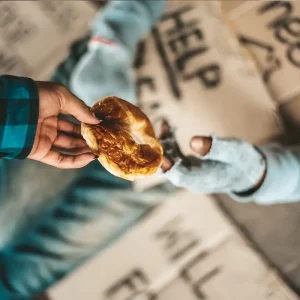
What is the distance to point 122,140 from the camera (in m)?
0.29

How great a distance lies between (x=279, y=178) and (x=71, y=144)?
0.91 ft

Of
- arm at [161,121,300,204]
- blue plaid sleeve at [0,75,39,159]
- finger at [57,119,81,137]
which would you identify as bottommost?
arm at [161,121,300,204]

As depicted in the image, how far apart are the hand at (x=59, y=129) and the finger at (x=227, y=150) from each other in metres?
0.13

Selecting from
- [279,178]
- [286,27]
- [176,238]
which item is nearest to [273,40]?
[286,27]

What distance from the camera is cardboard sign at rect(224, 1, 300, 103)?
0.48 meters

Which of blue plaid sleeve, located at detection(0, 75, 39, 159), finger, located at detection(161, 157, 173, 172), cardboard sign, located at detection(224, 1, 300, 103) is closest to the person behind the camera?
blue plaid sleeve, located at detection(0, 75, 39, 159)

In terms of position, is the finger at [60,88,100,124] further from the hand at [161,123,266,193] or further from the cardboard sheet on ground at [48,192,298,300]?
the cardboard sheet on ground at [48,192,298,300]

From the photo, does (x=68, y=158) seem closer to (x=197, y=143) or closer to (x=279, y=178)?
(x=197, y=143)

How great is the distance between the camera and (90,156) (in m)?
0.29

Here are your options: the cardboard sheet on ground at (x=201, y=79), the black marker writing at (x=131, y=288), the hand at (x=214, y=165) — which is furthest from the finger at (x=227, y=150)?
the black marker writing at (x=131, y=288)

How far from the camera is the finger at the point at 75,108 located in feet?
0.88

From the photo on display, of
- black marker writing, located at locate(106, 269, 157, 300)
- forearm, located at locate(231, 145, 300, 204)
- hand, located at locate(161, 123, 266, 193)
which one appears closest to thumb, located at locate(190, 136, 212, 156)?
hand, located at locate(161, 123, 266, 193)

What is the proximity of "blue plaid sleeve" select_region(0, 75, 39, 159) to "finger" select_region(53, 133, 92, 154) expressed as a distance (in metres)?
0.03

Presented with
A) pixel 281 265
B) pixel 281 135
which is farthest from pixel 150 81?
pixel 281 265
